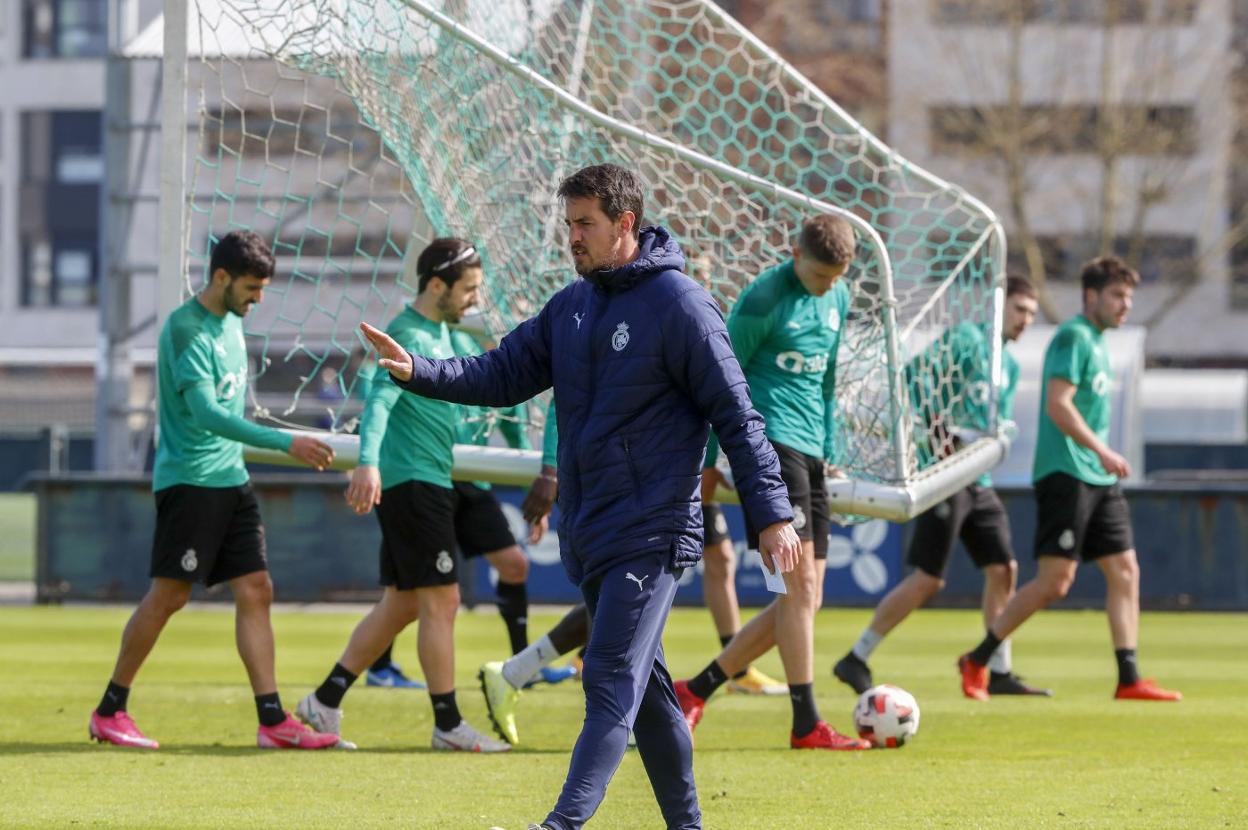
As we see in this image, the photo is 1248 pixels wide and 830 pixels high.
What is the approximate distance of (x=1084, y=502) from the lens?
34.1 feet

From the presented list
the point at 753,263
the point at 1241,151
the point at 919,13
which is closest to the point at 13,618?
the point at 753,263

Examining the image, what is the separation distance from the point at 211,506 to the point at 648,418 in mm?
3169

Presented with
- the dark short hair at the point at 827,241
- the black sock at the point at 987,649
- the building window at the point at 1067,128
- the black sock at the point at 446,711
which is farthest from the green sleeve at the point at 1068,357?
the building window at the point at 1067,128

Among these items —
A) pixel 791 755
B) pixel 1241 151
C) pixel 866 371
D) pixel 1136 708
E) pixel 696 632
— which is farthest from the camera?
pixel 1241 151

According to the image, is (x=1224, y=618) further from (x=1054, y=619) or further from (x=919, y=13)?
(x=919, y=13)

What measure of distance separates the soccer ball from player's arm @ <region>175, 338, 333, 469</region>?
2449 millimetres

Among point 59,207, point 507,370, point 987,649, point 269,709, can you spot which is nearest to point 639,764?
point 269,709

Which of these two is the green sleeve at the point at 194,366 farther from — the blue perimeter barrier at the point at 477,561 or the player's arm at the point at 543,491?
the blue perimeter barrier at the point at 477,561

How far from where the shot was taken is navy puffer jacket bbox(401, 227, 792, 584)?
5.59 m

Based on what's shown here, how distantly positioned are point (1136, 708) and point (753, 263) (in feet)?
10.2

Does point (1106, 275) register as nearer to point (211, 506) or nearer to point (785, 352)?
point (785, 352)

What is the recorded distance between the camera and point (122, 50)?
749 inches

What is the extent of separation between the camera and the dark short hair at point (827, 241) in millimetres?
8094

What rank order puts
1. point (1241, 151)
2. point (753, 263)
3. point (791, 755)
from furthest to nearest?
point (1241, 151)
point (753, 263)
point (791, 755)
